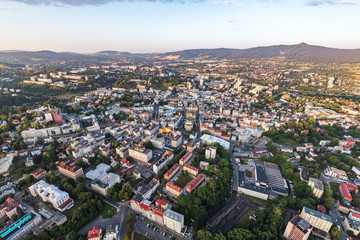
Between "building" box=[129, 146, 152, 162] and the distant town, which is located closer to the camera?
the distant town

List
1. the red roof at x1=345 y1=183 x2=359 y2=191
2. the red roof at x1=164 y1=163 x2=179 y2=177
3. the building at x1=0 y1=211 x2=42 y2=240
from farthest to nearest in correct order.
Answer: the red roof at x1=164 y1=163 x2=179 y2=177 → the red roof at x1=345 y1=183 x2=359 y2=191 → the building at x1=0 y1=211 x2=42 y2=240

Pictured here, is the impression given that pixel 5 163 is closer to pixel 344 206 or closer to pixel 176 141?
pixel 176 141

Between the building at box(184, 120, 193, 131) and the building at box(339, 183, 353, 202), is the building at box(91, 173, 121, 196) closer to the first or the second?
the building at box(184, 120, 193, 131)

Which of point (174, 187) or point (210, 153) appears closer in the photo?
point (174, 187)

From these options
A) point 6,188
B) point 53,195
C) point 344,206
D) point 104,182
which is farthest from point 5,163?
point 344,206

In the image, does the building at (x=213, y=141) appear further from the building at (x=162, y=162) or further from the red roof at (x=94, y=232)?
the red roof at (x=94, y=232)

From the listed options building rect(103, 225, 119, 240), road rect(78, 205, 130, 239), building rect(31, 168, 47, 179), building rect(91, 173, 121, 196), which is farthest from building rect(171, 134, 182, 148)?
building rect(31, 168, 47, 179)

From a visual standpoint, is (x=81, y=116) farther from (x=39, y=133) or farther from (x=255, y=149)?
(x=255, y=149)
